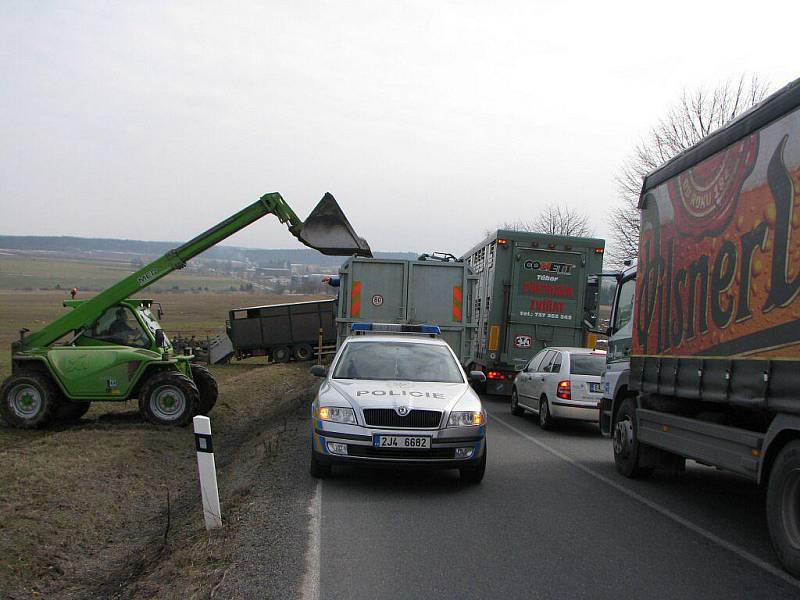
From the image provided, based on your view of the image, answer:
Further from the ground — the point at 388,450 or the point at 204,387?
the point at 388,450

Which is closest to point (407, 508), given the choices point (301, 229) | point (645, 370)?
point (645, 370)

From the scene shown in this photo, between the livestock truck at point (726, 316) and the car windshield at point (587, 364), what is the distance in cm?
448

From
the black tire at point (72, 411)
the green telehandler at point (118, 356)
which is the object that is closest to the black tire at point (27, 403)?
the green telehandler at point (118, 356)

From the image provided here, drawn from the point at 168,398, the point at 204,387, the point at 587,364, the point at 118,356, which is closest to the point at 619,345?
the point at 587,364

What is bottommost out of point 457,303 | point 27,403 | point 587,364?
point 27,403

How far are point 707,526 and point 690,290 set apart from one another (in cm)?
216

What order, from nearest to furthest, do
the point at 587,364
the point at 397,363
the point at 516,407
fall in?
the point at 397,363, the point at 587,364, the point at 516,407

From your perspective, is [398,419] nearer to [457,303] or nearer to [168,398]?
[168,398]

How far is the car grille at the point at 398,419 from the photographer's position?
8.30 metres

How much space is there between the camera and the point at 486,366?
19812mm

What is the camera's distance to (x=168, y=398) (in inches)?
550

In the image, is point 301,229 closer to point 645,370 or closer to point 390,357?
point 390,357

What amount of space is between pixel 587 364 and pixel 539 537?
812 cm

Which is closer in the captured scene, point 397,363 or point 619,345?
point 397,363
